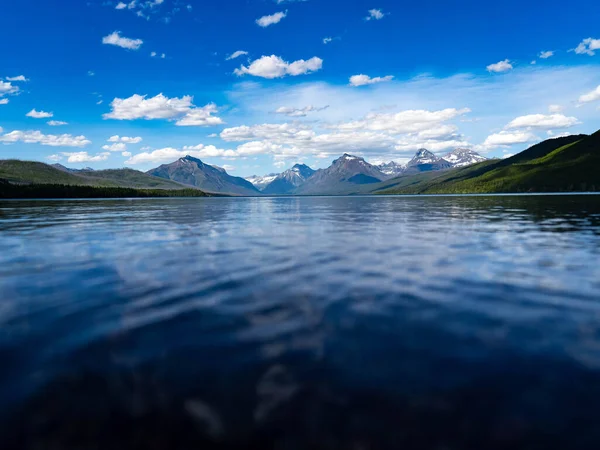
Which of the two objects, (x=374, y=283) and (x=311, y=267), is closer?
(x=374, y=283)

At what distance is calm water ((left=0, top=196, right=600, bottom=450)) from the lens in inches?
268

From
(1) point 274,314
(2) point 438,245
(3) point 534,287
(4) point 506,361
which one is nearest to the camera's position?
(4) point 506,361

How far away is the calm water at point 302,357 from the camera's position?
680 cm

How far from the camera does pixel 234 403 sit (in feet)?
25.1

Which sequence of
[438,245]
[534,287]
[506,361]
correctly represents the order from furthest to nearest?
[438,245]
[534,287]
[506,361]

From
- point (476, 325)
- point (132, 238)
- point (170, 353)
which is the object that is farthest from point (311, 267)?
point (132, 238)

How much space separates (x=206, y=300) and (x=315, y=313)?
4.90 meters

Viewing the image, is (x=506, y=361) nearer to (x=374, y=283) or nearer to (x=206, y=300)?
(x=374, y=283)

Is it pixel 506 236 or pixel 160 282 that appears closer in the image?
pixel 160 282

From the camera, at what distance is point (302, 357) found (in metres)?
9.74

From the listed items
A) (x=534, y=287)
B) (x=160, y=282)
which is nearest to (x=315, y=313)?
(x=160, y=282)

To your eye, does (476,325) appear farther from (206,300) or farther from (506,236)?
(506,236)

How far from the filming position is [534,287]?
16734 millimetres

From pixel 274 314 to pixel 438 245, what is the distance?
20.5 metres
